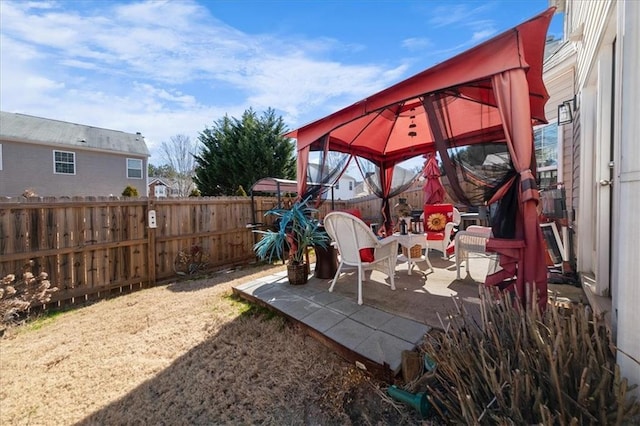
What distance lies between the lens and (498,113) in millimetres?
3252

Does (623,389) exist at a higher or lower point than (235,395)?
higher

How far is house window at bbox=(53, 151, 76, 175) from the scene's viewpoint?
12.7m

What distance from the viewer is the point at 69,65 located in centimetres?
662

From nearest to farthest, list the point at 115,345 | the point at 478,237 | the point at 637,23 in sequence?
1. the point at 637,23
2. the point at 115,345
3. the point at 478,237

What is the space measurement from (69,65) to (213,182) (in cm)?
709

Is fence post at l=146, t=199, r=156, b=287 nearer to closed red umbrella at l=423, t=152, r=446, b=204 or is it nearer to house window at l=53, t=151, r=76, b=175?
closed red umbrella at l=423, t=152, r=446, b=204

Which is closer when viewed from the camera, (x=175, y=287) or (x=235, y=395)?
(x=235, y=395)

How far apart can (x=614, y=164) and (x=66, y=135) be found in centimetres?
1840

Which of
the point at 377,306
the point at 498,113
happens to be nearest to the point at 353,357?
the point at 377,306

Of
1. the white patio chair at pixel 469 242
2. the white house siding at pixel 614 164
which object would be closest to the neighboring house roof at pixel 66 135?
the white patio chair at pixel 469 242

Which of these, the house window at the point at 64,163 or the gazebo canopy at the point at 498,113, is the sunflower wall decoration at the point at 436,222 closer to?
the gazebo canopy at the point at 498,113

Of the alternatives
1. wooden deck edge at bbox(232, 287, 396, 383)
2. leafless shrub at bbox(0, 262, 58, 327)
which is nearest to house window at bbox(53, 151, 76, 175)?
leafless shrub at bbox(0, 262, 58, 327)

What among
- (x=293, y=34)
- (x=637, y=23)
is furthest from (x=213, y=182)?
(x=637, y=23)

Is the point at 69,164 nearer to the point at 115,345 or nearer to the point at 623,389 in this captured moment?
the point at 115,345
